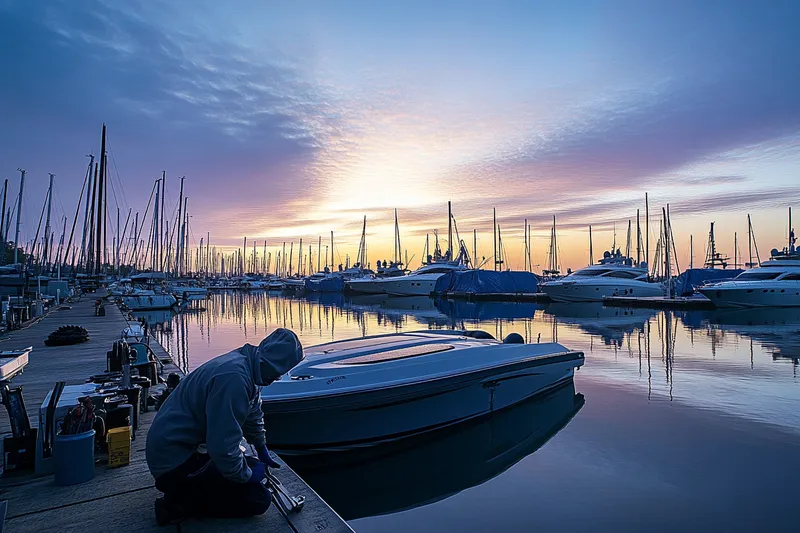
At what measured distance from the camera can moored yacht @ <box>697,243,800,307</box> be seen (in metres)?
40.5

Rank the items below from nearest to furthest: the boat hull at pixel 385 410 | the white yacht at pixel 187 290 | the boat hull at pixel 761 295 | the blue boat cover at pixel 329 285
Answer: the boat hull at pixel 385 410 → the boat hull at pixel 761 295 → the white yacht at pixel 187 290 → the blue boat cover at pixel 329 285

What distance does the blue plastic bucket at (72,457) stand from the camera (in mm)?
4848

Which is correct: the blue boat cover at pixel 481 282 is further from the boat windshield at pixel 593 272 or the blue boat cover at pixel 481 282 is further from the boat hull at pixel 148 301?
the boat hull at pixel 148 301

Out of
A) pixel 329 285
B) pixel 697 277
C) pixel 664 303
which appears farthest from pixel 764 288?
pixel 329 285

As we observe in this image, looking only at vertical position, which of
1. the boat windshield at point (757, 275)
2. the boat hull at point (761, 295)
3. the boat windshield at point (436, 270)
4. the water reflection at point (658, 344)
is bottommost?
the water reflection at point (658, 344)

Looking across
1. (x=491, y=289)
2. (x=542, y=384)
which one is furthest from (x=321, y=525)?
(x=491, y=289)

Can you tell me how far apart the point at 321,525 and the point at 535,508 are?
12.8ft

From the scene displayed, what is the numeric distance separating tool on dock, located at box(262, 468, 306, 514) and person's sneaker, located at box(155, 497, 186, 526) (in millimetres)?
715

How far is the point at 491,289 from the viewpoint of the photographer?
65.9 meters

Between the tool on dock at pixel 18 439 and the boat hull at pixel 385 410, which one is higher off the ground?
the tool on dock at pixel 18 439

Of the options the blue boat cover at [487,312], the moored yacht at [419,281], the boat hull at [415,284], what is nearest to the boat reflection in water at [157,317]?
the blue boat cover at [487,312]

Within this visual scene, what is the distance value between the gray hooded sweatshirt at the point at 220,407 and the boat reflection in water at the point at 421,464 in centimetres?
366

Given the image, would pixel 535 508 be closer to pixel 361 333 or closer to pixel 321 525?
pixel 321 525

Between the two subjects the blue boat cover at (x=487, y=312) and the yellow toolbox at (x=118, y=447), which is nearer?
the yellow toolbox at (x=118, y=447)
